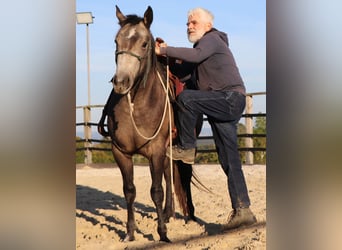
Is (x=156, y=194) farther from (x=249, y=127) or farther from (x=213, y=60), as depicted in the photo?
(x=249, y=127)

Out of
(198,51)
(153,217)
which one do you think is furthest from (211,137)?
(153,217)

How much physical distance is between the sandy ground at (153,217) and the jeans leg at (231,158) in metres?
0.20

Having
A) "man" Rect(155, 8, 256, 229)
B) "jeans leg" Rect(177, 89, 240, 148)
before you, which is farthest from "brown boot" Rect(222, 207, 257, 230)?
"jeans leg" Rect(177, 89, 240, 148)

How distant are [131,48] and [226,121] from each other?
0.71m

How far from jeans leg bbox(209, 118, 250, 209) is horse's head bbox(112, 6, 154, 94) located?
1.86 ft

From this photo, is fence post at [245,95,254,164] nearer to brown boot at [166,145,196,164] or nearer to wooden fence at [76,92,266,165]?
wooden fence at [76,92,266,165]

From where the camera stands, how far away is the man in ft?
8.79

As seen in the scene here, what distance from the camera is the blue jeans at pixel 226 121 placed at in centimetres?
271

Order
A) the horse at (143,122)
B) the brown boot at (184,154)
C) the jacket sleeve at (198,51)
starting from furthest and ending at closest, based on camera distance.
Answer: the brown boot at (184,154) → the horse at (143,122) → the jacket sleeve at (198,51)

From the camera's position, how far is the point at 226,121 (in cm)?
277

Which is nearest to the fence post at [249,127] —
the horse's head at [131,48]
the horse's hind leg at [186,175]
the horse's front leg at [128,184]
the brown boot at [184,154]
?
the horse's hind leg at [186,175]

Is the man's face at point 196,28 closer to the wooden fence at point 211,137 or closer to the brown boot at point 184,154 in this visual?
the wooden fence at point 211,137
